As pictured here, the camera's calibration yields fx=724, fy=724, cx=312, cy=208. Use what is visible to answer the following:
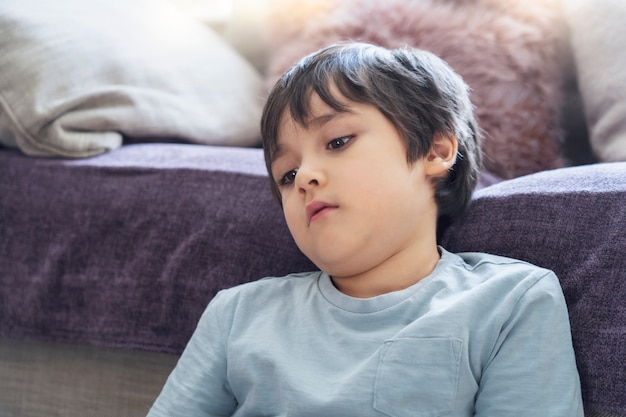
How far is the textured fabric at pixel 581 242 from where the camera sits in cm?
78

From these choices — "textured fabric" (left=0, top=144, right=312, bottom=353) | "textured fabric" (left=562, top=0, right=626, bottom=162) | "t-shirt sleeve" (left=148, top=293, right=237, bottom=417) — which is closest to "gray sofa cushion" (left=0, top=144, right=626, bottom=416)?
"textured fabric" (left=0, top=144, right=312, bottom=353)

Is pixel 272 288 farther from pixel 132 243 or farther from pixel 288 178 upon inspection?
pixel 132 243

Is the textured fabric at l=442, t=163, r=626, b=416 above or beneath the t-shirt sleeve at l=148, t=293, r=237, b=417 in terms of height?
above

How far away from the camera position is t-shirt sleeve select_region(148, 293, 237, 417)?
91 centimetres

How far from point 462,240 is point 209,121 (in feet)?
2.09

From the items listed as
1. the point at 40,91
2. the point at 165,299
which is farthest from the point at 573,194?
the point at 40,91

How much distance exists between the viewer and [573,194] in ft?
2.90

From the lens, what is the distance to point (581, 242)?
0.85 m

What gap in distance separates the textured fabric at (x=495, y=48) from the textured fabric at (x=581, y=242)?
30 cm

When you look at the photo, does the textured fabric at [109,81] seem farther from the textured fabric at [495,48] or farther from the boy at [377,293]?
the boy at [377,293]

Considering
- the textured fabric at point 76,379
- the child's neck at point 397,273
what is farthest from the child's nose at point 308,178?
the textured fabric at point 76,379

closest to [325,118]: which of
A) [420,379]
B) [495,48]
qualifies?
[420,379]

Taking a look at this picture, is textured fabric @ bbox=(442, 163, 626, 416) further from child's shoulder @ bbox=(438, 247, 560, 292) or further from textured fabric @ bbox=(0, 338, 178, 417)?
textured fabric @ bbox=(0, 338, 178, 417)

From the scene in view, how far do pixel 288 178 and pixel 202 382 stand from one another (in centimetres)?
28
